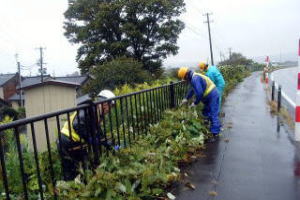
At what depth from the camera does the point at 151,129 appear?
4.82 m

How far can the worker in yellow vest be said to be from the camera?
3.12 m

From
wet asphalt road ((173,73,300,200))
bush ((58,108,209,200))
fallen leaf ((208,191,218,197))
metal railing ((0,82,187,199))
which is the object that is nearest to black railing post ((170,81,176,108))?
metal railing ((0,82,187,199))

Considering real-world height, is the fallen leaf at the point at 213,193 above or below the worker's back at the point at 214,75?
below

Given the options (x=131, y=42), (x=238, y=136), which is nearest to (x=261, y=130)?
(x=238, y=136)

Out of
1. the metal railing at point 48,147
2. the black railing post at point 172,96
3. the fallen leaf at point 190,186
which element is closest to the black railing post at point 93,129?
the metal railing at point 48,147

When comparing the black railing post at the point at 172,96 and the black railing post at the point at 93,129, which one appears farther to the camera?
the black railing post at the point at 172,96

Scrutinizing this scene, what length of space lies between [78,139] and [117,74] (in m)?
17.6

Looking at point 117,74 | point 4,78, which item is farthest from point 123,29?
point 4,78

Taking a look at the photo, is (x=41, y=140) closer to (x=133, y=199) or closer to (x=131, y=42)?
(x=131, y=42)

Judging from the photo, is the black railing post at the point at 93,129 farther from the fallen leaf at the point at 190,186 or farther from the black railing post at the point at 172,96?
the black railing post at the point at 172,96

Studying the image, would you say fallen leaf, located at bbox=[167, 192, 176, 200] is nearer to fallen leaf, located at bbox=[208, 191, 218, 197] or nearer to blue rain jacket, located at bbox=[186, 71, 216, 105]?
fallen leaf, located at bbox=[208, 191, 218, 197]

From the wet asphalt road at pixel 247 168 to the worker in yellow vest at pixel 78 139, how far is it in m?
1.18

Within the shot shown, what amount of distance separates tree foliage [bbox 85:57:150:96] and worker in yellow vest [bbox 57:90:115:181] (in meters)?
17.1

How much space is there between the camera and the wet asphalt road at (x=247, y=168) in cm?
322
